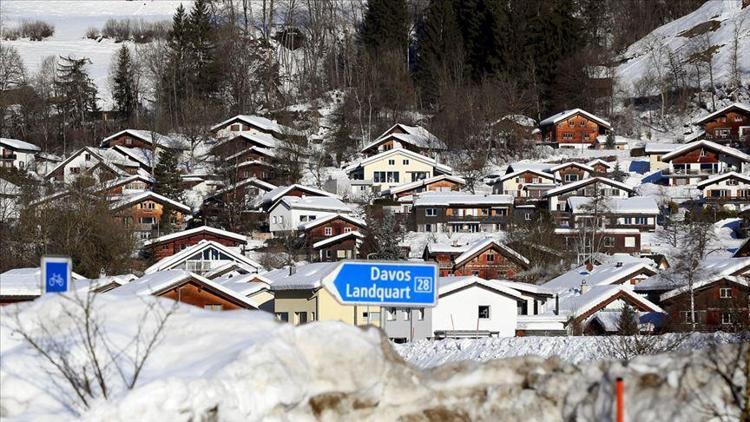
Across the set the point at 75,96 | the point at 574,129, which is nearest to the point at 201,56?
the point at 75,96

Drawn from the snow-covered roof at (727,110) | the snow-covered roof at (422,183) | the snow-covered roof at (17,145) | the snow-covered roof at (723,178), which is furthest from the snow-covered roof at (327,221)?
the snow-covered roof at (727,110)

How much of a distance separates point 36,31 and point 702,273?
68.7 metres

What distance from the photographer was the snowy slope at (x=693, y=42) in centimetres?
7431

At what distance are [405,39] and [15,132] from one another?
2473cm

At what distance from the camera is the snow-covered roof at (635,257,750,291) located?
122 ft

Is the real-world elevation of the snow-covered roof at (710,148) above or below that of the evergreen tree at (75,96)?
below

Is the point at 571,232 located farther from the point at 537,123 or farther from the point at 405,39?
the point at 405,39

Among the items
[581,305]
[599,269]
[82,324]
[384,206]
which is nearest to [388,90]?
[384,206]

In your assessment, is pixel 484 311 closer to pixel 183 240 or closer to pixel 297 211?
pixel 183 240

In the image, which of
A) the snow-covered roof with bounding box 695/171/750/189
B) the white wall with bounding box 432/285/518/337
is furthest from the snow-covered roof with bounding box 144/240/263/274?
the snow-covered roof with bounding box 695/171/750/189

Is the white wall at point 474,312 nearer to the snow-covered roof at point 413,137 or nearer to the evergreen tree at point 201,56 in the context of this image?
the snow-covered roof at point 413,137

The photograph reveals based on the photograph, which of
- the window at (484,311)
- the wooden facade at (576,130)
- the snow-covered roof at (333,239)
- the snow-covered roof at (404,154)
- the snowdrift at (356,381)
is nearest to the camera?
the snowdrift at (356,381)

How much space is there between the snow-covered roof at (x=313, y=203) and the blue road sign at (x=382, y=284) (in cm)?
4676

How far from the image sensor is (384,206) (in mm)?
58625
